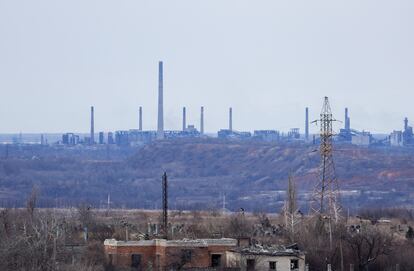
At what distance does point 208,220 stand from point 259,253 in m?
21.8

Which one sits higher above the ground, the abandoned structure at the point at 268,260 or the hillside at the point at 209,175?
the hillside at the point at 209,175

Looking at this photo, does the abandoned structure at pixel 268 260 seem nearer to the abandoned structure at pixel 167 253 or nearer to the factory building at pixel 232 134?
the abandoned structure at pixel 167 253

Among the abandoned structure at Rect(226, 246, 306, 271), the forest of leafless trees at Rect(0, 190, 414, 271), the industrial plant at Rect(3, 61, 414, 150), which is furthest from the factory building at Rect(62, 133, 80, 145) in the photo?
the abandoned structure at Rect(226, 246, 306, 271)

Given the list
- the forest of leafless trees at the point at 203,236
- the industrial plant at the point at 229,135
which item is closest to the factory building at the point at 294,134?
the industrial plant at the point at 229,135

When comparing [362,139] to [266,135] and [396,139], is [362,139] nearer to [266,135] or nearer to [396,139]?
[396,139]

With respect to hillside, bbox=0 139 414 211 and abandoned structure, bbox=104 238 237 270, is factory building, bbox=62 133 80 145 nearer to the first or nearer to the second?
hillside, bbox=0 139 414 211

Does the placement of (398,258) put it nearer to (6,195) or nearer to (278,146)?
(6,195)

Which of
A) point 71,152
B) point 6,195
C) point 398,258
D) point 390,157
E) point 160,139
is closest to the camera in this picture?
point 398,258

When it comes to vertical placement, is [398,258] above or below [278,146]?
below

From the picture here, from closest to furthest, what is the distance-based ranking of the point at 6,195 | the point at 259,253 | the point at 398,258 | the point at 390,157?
the point at 259,253 < the point at 398,258 < the point at 6,195 < the point at 390,157

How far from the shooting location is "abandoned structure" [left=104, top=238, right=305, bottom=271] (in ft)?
124

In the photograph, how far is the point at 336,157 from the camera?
112 m

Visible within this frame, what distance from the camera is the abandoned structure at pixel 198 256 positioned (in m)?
37.8

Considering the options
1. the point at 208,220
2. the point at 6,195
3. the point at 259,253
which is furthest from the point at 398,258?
the point at 6,195
